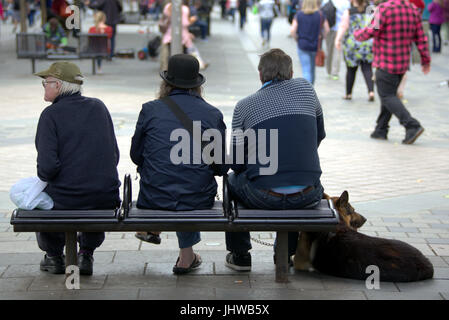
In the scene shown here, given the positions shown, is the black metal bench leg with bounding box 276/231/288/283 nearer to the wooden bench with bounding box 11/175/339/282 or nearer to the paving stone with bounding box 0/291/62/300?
the wooden bench with bounding box 11/175/339/282

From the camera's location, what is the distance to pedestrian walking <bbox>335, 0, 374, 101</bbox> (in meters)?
12.3

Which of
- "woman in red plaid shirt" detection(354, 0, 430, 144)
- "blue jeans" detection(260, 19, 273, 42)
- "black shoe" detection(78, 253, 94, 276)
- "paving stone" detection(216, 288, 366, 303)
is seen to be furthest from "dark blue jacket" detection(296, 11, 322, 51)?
"blue jeans" detection(260, 19, 273, 42)

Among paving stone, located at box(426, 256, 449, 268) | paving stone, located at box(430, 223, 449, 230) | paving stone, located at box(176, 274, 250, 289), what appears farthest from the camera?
paving stone, located at box(430, 223, 449, 230)

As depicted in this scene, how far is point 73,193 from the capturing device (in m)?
4.64

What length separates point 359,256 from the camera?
185 inches

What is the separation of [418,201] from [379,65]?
2.93 metres

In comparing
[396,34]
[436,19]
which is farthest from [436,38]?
[396,34]

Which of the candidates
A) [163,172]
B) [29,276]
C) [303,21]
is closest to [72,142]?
[163,172]

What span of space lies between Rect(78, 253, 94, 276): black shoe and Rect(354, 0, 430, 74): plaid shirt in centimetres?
553

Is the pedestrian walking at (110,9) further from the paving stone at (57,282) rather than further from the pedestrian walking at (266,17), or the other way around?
the paving stone at (57,282)

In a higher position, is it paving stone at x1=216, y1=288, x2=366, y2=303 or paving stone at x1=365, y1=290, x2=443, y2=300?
paving stone at x1=365, y1=290, x2=443, y2=300

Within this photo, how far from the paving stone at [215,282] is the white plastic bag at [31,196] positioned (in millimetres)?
927

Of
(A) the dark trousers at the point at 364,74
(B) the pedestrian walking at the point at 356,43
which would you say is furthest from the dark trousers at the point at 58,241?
(A) the dark trousers at the point at 364,74

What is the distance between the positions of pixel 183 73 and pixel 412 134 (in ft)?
17.4
